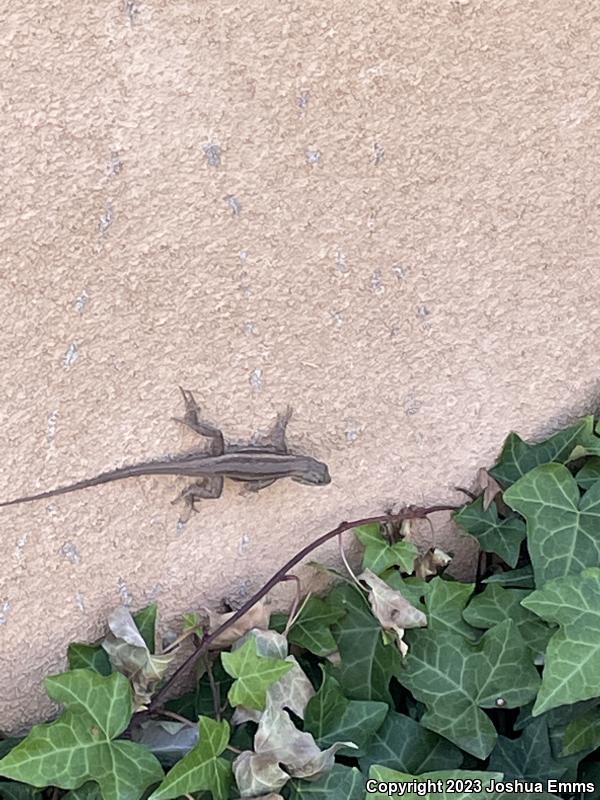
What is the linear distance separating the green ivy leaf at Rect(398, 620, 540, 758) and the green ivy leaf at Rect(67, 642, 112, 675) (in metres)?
0.54

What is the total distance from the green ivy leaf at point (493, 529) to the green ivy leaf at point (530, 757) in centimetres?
31

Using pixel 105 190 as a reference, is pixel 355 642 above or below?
below

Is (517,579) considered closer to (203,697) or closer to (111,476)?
(203,697)

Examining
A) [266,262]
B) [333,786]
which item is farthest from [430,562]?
[266,262]

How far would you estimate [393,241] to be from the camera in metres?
1.53

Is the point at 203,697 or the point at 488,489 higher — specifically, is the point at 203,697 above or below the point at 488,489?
below

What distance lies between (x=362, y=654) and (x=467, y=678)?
20 centimetres

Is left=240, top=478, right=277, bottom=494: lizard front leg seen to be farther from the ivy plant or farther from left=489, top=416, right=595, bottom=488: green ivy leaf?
left=489, top=416, right=595, bottom=488: green ivy leaf

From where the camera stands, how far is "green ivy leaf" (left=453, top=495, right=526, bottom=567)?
68.2 inches

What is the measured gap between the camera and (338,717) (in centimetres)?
154

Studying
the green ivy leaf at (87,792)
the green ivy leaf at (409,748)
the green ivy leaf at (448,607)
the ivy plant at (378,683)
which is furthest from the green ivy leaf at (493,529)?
the green ivy leaf at (87,792)

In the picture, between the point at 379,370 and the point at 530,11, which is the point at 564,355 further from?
the point at 530,11

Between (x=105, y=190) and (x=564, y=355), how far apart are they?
1038 millimetres

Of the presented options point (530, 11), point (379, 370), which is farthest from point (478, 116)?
point (379, 370)
